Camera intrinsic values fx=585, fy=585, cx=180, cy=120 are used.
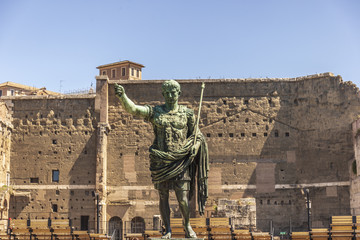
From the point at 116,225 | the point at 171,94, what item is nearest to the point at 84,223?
the point at 116,225

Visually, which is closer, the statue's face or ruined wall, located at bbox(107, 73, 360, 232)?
the statue's face

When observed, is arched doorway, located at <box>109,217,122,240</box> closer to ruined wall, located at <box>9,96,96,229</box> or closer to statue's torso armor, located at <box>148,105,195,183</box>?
ruined wall, located at <box>9,96,96,229</box>

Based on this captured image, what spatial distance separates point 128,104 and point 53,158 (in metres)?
28.4

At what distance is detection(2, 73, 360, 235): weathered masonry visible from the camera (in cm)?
3588

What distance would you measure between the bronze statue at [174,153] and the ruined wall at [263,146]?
25.6 m

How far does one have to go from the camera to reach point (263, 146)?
3694 cm

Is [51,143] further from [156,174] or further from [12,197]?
[156,174]

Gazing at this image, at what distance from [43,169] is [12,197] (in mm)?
2510

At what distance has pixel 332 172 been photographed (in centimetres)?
3581

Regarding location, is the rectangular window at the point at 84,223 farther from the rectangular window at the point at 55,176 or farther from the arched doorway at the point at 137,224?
the rectangular window at the point at 55,176

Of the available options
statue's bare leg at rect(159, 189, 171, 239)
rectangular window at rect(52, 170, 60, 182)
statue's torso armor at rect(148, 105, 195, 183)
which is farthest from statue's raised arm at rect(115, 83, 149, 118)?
rectangular window at rect(52, 170, 60, 182)

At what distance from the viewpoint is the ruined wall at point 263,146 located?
35.8 m

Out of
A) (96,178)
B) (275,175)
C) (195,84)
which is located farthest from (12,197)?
(275,175)

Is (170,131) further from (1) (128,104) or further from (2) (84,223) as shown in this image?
(2) (84,223)
